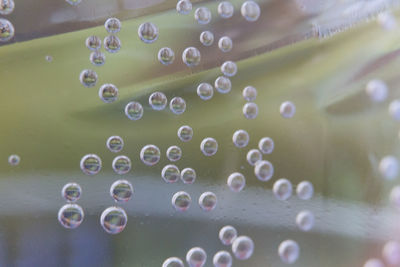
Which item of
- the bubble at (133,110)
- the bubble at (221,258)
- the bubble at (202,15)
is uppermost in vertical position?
the bubble at (202,15)

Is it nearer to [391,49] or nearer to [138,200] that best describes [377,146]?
[391,49]

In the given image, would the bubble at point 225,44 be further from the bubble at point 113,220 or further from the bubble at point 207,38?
the bubble at point 113,220

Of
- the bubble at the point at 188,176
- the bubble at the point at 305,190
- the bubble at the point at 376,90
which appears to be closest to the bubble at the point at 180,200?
the bubble at the point at 188,176

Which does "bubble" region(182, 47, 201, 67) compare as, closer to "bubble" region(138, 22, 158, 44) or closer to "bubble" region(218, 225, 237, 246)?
"bubble" region(138, 22, 158, 44)

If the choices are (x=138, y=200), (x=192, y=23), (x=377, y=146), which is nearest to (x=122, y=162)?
(x=138, y=200)

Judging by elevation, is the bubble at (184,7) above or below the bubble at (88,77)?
above

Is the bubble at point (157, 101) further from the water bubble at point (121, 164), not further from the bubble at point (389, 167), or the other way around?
the bubble at point (389, 167)
